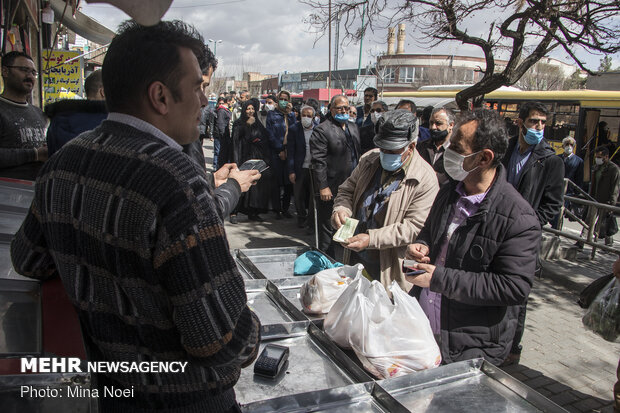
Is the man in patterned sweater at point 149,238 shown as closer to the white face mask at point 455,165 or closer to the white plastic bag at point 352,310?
the white plastic bag at point 352,310

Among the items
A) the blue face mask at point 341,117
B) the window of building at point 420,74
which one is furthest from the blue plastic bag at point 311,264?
the window of building at point 420,74

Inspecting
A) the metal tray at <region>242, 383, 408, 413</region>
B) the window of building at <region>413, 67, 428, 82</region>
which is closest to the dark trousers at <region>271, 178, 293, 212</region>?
the metal tray at <region>242, 383, 408, 413</region>

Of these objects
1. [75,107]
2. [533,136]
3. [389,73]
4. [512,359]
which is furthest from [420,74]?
[75,107]

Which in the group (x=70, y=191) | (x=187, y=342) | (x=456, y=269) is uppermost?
(x=70, y=191)

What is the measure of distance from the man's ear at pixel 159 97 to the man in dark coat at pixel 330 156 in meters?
4.57

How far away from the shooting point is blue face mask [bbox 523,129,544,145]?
402 centimetres

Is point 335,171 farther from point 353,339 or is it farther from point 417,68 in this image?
point 417,68

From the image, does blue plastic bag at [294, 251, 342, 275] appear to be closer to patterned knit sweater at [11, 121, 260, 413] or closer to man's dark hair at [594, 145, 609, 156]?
patterned knit sweater at [11, 121, 260, 413]

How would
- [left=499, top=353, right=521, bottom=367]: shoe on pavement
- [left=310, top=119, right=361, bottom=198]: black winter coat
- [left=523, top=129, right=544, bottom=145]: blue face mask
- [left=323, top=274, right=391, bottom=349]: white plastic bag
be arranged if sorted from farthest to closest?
[left=310, top=119, right=361, bottom=198]: black winter coat, [left=523, top=129, right=544, bottom=145]: blue face mask, [left=499, top=353, right=521, bottom=367]: shoe on pavement, [left=323, top=274, right=391, bottom=349]: white plastic bag

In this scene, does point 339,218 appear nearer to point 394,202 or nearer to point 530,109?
point 394,202

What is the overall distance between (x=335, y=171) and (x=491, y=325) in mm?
3861

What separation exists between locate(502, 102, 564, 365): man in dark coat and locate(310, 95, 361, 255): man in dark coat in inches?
92.9

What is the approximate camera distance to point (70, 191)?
1.12 m

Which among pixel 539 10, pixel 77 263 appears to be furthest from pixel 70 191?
pixel 539 10
